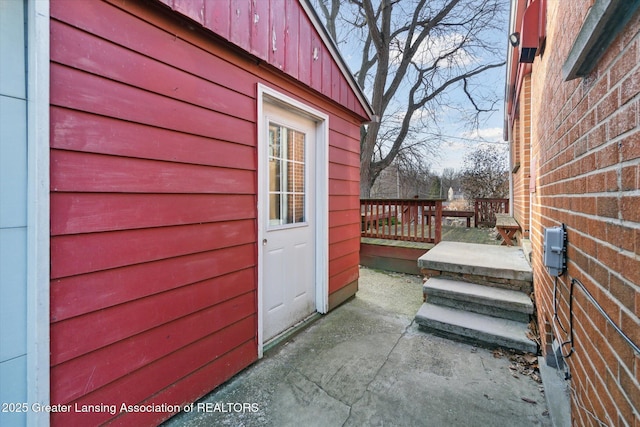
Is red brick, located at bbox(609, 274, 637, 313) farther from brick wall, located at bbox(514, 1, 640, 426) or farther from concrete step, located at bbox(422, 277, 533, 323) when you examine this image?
concrete step, located at bbox(422, 277, 533, 323)

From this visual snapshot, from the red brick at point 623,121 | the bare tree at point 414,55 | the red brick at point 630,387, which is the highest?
the bare tree at point 414,55

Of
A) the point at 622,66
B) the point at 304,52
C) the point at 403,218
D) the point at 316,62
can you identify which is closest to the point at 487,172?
the point at 403,218

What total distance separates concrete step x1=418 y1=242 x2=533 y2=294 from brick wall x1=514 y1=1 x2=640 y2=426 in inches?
48.2

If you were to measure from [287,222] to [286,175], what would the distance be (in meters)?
0.44

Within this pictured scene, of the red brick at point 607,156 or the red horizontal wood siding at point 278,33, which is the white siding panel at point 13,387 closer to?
the red horizontal wood siding at point 278,33

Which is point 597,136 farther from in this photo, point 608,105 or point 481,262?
point 481,262

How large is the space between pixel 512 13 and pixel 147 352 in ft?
15.9

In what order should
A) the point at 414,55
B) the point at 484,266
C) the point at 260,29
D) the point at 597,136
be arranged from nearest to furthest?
the point at 597,136 < the point at 260,29 < the point at 484,266 < the point at 414,55

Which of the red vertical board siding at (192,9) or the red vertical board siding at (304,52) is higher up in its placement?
the red vertical board siding at (304,52)

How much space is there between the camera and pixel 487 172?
9.88 metres

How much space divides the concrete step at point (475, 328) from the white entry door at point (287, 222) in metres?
1.19

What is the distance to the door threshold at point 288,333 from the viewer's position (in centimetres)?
243

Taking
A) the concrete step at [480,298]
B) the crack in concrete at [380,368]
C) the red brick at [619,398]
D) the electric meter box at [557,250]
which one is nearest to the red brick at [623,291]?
the red brick at [619,398]

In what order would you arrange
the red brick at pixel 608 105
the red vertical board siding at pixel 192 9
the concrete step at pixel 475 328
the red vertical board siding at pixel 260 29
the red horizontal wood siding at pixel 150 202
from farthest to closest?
the concrete step at pixel 475 328 → the red vertical board siding at pixel 260 29 → the red vertical board siding at pixel 192 9 → the red horizontal wood siding at pixel 150 202 → the red brick at pixel 608 105
